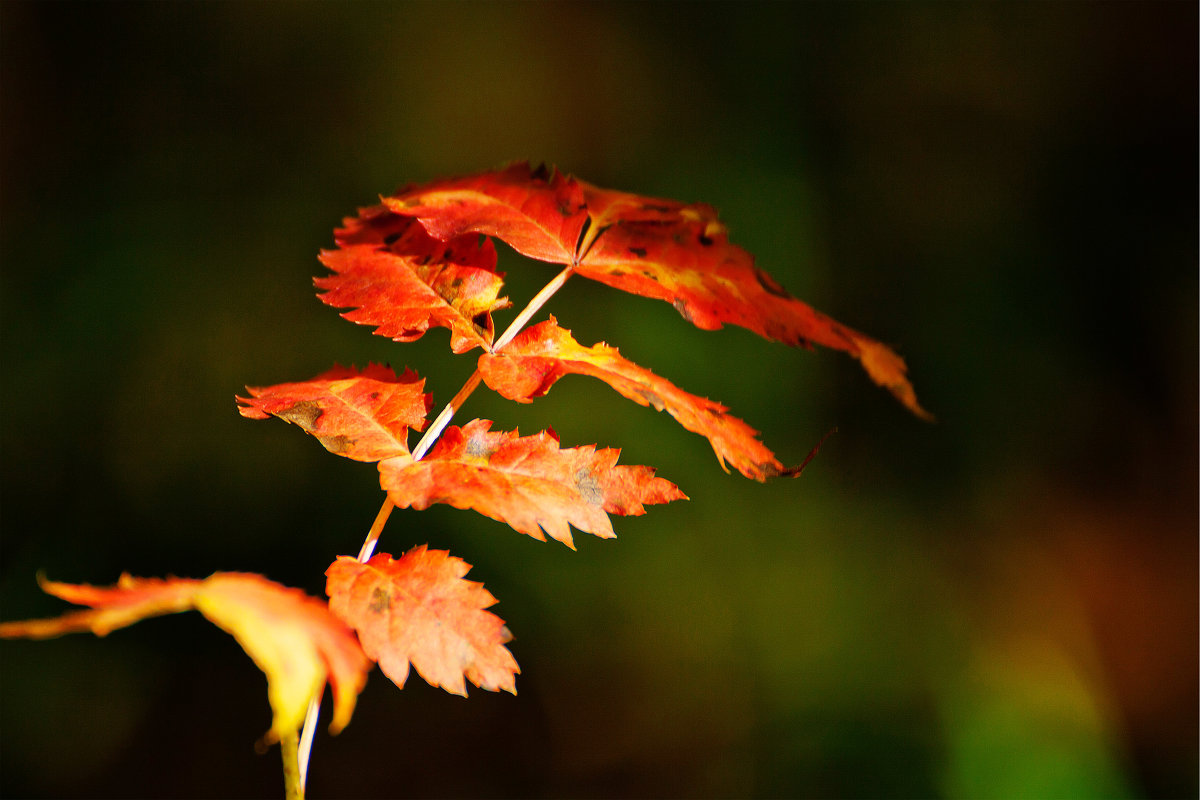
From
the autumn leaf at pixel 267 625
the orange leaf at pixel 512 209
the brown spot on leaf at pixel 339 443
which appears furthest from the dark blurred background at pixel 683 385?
the autumn leaf at pixel 267 625

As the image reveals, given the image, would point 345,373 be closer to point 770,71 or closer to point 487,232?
point 487,232

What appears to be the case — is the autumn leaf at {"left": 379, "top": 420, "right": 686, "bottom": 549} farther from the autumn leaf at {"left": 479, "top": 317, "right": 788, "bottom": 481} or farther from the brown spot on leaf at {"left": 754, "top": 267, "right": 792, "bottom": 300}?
the brown spot on leaf at {"left": 754, "top": 267, "right": 792, "bottom": 300}

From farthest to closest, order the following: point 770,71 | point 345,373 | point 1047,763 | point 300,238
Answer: point 770,71 < point 300,238 < point 1047,763 < point 345,373

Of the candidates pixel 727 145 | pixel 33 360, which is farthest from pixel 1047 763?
pixel 33 360

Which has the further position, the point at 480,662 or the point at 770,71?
the point at 770,71

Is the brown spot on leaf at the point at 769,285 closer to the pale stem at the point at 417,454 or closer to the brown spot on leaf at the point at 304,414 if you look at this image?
the pale stem at the point at 417,454

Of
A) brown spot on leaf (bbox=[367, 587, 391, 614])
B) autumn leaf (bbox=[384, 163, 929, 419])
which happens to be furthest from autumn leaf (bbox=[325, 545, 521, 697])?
autumn leaf (bbox=[384, 163, 929, 419])
